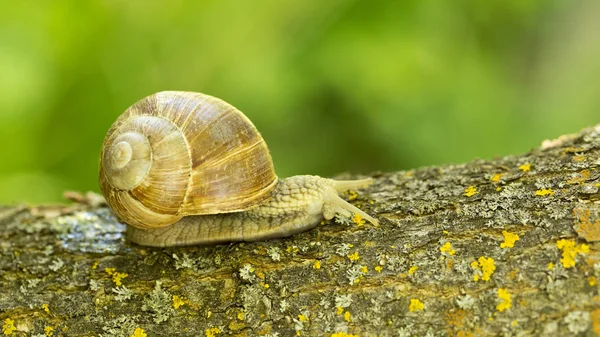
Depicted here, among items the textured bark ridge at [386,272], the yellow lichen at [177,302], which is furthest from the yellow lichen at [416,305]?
the yellow lichen at [177,302]

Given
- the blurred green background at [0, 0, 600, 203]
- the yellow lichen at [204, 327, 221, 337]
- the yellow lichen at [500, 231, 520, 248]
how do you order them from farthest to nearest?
the blurred green background at [0, 0, 600, 203], the yellow lichen at [204, 327, 221, 337], the yellow lichen at [500, 231, 520, 248]

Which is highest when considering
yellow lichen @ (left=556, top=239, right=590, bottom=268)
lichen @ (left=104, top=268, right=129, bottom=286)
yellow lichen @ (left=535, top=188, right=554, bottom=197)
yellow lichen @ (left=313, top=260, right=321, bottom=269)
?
yellow lichen @ (left=535, top=188, right=554, bottom=197)

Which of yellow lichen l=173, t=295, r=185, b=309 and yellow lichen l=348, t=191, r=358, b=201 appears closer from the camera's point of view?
yellow lichen l=173, t=295, r=185, b=309

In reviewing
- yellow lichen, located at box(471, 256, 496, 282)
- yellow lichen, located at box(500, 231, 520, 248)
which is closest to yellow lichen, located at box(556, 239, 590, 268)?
yellow lichen, located at box(500, 231, 520, 248)

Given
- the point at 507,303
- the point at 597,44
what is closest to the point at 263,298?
the point at 507,303

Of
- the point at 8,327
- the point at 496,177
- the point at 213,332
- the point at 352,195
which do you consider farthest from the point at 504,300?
the point at 8,327

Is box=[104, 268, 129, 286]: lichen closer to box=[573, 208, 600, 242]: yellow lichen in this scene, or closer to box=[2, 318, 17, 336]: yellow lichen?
box=[2, 318, 17, 336]: yellow lichen

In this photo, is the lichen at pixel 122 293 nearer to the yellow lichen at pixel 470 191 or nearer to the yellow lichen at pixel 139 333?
the yellow lichen at pixel 139 333
